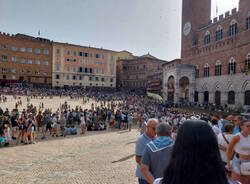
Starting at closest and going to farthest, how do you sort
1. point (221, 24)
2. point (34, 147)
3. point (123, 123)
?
point (34, 147), point (123, 123), point (221, 24)

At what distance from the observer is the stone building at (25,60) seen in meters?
49.2

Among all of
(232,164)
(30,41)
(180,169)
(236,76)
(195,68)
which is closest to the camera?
(180,169)

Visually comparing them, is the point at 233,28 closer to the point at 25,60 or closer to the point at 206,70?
the point at 206,70

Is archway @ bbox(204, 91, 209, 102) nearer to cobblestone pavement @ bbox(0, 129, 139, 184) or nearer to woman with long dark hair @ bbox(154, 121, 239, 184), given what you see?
cobblestone pavement @ bbox(0, 129, 139, 184)

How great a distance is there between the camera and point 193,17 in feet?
119

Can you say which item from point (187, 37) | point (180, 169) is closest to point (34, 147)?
point (180, 169)

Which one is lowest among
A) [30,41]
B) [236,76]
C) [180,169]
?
[180,169]

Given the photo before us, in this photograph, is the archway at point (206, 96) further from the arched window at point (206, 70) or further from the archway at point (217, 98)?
the arched window at point (206, 70)

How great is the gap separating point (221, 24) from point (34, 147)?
106 ft

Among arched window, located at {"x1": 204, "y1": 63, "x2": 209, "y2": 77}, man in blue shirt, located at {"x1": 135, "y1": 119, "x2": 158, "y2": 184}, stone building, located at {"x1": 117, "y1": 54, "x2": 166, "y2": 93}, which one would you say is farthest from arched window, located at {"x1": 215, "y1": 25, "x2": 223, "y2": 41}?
man in blue shirt, located at {"x1": 135, "y1": 119, "x2": 158, "y2": 184}

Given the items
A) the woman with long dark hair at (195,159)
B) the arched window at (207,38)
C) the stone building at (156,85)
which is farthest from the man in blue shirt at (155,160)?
the stone building at (156,85)

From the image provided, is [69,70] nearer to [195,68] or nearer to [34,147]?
[195,68]

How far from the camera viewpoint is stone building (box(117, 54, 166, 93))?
61.9m

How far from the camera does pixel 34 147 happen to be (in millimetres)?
9820
